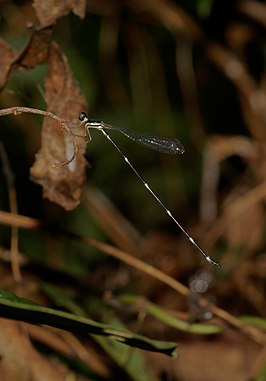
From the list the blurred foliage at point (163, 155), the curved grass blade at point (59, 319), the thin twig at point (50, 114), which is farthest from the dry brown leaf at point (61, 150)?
the blurred foliage at point (163, 155)

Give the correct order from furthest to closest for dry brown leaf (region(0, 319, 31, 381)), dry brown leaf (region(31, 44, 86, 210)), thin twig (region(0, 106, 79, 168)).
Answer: dry brown leaf (region(0, 319, 31, 381)) → dry brown leaf (region(31, 44, 86, 210)) → thin twig (region(0, 106, 79, 168))

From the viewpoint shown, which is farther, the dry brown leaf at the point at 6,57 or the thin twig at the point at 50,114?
the dry brown leaf at the point at 6,57

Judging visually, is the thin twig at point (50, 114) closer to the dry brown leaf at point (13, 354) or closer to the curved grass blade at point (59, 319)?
the curved grass blade at point (59, 319)

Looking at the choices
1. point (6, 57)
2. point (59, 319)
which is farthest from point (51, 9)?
point (59, 319)

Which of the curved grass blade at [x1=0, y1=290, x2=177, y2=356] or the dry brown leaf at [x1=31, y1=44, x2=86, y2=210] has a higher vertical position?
the dry brown leaf at [x1=31, y1=44, x2=86, y2=210]

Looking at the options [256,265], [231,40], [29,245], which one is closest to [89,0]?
[231,40]

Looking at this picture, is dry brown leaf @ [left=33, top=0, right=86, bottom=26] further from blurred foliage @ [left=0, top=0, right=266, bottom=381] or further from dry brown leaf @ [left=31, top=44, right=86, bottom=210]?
blurred foliage @ [left=0, top=0, right=266, bottom=381]

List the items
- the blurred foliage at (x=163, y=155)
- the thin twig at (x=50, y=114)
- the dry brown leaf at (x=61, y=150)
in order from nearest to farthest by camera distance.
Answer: the thin twig at (x=50, y=114) → the dry brown leaf at (x=61, y=150) → the blurred foliage at (x=163, y=155)

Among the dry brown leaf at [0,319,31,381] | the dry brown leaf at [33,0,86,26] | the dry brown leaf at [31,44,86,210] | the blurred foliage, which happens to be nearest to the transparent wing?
the dry brown leaf at [31,44,86,210]

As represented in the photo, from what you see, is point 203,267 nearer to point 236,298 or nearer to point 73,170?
point 236,298
